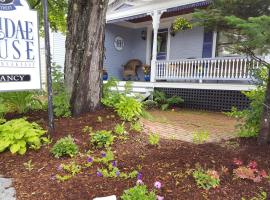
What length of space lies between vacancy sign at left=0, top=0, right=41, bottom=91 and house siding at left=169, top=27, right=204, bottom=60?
9.04 meters

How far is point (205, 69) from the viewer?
9.35 meters

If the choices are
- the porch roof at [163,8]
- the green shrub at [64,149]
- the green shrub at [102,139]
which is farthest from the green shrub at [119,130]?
the porch roof at [163,8]

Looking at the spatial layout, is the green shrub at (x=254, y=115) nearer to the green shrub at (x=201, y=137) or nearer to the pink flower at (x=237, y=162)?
the green shrub at (x=201, y=137)

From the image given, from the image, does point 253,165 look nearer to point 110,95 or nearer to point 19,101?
point 110,95

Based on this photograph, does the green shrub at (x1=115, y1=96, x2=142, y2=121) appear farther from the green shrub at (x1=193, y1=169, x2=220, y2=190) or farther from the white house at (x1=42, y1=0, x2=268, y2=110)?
the white house at (x1=42, y1=0, x2=268, y2=110)

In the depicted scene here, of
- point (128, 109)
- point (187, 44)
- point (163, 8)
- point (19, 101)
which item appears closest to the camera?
point (128, 109)

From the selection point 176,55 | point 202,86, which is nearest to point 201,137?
point 202,86

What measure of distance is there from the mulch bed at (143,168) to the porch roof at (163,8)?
6754mm

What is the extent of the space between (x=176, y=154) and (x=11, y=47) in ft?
8.04

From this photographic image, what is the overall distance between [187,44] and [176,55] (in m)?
0.72

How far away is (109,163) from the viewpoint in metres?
3.09

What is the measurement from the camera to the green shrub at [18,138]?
3.31m

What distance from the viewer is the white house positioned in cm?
905

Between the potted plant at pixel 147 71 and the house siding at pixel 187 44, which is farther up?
the house siding at pixel 187 44
